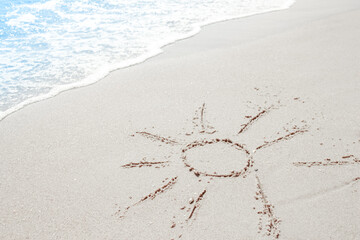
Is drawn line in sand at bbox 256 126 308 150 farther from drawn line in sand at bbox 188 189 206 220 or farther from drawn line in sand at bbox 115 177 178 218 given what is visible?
drawn line in sand at bbox 115 177 178 218

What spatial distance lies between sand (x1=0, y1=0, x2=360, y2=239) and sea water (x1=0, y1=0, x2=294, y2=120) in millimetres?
414

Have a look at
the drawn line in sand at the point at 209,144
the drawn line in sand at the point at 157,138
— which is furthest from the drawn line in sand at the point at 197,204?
the drawn line in sand at the point at 157,138

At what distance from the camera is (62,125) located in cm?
346

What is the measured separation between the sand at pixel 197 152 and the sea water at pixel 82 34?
41 cm

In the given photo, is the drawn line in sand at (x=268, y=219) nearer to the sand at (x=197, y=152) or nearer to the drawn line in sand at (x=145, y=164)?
the sand at (x=197, y=152)

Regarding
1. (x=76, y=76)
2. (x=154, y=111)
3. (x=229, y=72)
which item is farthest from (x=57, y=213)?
(x=229, y=72)

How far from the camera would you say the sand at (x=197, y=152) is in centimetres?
241

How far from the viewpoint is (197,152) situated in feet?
10.0

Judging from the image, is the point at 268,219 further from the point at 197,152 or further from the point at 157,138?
the point at 157,138

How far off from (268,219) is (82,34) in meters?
→ 4.66

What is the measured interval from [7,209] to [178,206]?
131 cm

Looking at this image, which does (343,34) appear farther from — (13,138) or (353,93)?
(13,138)

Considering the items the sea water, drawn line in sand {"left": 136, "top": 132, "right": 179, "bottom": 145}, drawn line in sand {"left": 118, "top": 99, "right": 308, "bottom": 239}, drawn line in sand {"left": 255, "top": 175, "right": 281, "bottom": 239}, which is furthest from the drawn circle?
the sea water

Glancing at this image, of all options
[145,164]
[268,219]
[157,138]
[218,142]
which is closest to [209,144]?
[218,142]
